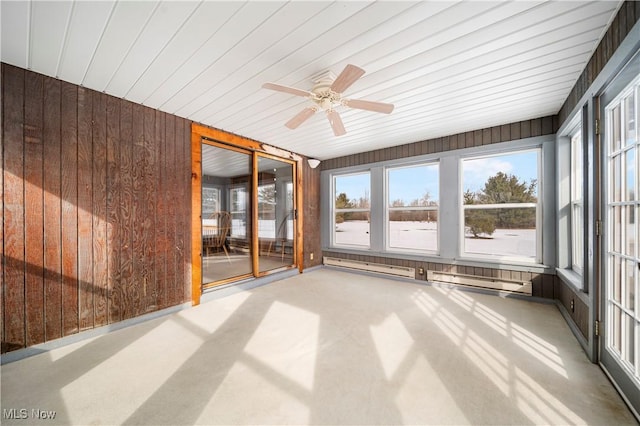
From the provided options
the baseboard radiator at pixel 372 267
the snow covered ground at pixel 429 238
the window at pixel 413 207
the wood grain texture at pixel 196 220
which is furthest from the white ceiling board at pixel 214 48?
the baseboard radiator at pixel 372 267

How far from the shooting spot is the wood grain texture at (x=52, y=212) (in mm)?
2092

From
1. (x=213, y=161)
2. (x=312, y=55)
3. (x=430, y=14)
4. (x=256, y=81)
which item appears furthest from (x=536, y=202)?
(x=213, y=161)

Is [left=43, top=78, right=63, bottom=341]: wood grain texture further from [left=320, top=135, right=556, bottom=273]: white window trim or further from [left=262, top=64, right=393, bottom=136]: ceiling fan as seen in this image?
[left=320, top=135, right=556, bottom=273]: white window trim

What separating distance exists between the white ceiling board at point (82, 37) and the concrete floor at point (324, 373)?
242 centimetres

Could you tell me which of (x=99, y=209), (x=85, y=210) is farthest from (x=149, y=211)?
(x=85, y=210)

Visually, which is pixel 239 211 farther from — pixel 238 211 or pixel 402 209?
pixel 402 209

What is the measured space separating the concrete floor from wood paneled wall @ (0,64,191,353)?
315mm

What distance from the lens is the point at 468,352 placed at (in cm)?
200

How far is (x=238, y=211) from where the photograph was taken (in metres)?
4.21

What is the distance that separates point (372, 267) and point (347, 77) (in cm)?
368

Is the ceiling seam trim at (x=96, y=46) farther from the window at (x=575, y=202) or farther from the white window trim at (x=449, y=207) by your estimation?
the window at (x=575, y=202)

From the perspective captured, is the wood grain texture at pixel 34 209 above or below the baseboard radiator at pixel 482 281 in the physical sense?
above

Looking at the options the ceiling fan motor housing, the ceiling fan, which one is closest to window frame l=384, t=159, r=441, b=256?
the ceiling fan

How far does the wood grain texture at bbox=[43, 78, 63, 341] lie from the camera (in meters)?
2.09
